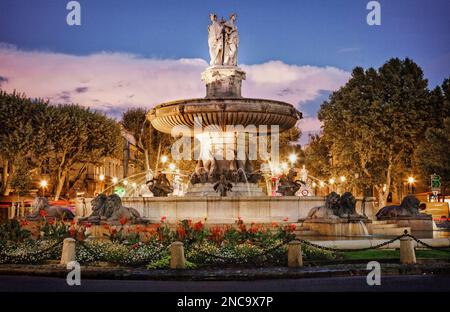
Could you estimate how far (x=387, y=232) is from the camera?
2016 cm

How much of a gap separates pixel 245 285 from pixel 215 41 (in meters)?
15.8

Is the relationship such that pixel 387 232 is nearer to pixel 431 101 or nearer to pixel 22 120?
pixel 431 101

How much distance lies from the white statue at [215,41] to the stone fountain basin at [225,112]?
3.56 meters

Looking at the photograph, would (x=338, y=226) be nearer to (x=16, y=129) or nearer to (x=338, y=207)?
(x=338, y=207)

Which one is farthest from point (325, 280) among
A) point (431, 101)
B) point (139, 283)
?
point (431, 101)

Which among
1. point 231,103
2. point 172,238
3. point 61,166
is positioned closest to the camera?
point 172,238

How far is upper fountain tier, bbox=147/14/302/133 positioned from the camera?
71.8 ft

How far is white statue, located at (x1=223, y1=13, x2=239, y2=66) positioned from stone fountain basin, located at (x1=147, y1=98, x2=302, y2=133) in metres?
3.59

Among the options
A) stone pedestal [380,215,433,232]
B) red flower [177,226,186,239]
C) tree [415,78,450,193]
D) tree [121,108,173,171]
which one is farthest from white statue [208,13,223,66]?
tree [121,108,173,171]

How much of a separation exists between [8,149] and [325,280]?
121ft

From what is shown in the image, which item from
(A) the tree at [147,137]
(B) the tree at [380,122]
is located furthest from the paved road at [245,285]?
(A) the tree at [147,137]

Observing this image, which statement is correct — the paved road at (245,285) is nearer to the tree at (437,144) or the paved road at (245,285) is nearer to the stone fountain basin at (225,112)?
the stone fountain basin at (225,112)

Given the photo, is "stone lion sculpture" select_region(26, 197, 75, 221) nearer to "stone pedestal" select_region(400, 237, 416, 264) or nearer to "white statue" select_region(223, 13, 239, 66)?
"white statue" select_region(223, 13, 239, 66)

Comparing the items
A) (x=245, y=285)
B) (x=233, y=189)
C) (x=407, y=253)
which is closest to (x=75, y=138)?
(x=233, y=189)
